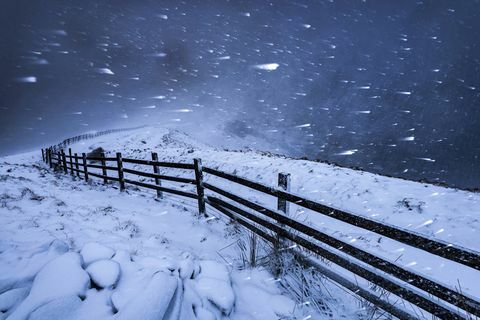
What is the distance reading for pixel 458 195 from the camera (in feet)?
25.8

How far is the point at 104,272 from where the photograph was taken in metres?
2.52

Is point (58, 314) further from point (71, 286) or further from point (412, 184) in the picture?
point (412, 184)

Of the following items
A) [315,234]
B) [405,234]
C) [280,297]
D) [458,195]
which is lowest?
[458,195]

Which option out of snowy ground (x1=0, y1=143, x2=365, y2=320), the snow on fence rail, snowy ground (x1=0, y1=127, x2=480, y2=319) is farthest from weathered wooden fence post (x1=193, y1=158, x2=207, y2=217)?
the snow on fence rail

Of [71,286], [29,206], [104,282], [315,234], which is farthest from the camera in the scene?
[29,206]

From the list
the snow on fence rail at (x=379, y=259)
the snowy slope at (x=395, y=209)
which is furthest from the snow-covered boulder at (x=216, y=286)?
the snowy slope at (x=395, y=209)

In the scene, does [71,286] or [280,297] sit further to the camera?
[280,297]

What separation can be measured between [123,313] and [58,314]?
47 centimetres

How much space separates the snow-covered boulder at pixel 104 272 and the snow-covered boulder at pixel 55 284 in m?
0.08

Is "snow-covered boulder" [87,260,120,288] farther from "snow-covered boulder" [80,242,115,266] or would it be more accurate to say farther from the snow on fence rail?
the snow on fence rail

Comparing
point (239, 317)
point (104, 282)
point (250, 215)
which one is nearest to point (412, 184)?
point (250, 215)

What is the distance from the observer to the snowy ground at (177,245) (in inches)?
89.6

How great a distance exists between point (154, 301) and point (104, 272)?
2.39 ft

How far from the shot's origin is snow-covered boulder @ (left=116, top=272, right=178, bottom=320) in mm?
2001
